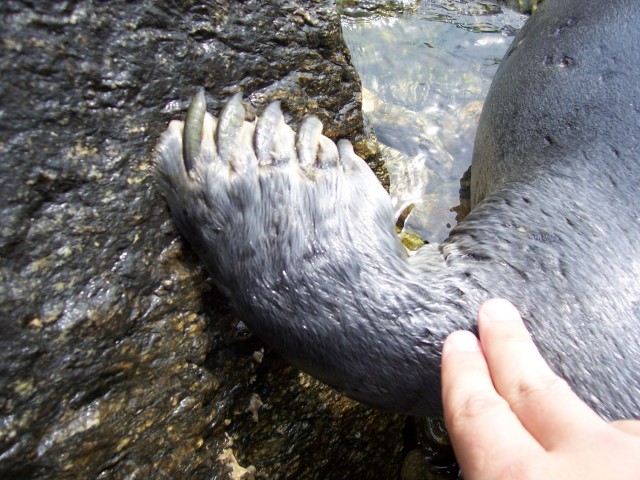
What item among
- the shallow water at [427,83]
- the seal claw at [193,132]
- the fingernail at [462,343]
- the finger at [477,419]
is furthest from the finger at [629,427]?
the shallow water at [427,83]

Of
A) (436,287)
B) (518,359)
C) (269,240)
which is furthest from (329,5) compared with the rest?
(518,359)

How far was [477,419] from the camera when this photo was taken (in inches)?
49.1

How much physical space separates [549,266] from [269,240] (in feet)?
3.22

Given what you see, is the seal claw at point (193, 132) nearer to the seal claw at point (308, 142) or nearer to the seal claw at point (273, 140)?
the seal claw at point (273, 140)

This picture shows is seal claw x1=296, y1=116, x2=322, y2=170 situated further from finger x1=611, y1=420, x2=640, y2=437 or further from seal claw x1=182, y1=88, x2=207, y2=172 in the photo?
finger x1=611, y1=420, x2=640, y2=437

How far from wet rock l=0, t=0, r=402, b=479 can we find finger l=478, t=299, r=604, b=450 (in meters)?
0.93

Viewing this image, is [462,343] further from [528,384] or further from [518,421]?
[518,421]

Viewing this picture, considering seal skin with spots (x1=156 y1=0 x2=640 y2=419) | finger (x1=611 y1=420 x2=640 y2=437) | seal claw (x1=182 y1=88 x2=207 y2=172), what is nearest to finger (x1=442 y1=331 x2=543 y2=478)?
finger (x1=611 y1=420 x2=640 y2=437)

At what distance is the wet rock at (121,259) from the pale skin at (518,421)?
0.93 m

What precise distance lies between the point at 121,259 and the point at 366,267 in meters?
0.78

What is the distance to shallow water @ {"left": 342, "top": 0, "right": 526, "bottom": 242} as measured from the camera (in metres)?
3.98

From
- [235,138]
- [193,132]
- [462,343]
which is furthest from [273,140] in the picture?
[462,343]

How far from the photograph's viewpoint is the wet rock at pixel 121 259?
1.61 meters

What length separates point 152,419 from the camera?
75.0 inches
